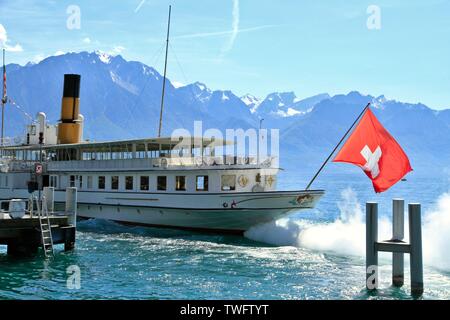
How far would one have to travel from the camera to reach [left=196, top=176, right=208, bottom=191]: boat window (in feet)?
104

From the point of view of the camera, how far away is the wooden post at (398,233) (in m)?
17.9

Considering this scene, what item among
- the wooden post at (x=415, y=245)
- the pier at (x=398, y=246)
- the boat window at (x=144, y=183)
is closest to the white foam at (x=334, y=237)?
the pier at (x=398, y=246)

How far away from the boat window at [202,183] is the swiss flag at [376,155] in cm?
1231

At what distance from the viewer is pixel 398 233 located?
59.0 feet

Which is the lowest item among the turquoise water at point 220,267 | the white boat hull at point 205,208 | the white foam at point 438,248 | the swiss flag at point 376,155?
the turquoise water at point 220,267

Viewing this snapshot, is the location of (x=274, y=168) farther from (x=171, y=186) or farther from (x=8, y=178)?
(x=8, y=178)

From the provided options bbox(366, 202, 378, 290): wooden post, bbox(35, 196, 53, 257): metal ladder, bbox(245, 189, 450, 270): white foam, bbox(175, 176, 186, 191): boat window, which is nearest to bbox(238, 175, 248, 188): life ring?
bbox(245, 189, 450, 270): white foam

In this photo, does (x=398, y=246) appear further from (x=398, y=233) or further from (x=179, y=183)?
(x=179, y=183)

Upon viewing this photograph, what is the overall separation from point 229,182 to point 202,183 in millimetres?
1652

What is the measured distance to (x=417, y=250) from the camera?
17156 millimetres

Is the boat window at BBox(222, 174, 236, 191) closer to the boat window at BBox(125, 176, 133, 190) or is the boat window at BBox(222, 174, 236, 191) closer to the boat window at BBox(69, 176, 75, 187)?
the boat window at BBox(125, 176, 133, 190)

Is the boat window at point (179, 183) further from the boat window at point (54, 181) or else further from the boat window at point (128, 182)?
the boat window at point (54, 181)

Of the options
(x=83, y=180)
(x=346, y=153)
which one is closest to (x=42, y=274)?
(x=346, y=153)

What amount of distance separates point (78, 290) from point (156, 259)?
5.96 meters
